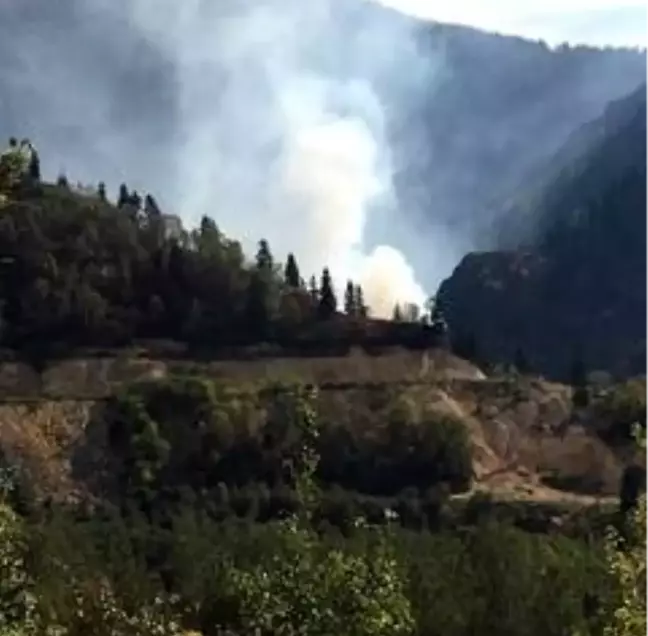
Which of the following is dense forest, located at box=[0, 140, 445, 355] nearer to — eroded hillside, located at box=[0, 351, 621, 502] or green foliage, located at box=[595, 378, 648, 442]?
eroded hillside, located at box=[0, 351, 621, 502]

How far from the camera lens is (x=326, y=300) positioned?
188250mm

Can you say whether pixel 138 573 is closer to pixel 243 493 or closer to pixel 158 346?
pixel 243 493

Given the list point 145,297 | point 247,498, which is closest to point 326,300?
point 145,297

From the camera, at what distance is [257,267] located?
636 ft

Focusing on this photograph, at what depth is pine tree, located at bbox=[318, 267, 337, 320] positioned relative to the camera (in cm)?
18588

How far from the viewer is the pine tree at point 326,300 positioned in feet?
610

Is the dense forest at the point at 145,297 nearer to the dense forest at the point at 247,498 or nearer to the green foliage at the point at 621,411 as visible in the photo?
the dense forest at the point at 247,498

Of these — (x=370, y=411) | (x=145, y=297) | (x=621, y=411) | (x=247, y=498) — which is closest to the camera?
(x=247, y=498)

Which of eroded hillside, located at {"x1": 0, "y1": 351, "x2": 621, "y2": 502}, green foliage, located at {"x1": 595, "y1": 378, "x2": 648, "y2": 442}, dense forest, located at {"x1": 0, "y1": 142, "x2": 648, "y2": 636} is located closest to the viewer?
dense forest, located at {"x1": 0, "y1": 142, "x2": 648, "y2": 636}

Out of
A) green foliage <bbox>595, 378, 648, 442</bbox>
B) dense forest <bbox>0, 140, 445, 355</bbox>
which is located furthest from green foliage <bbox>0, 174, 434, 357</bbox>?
green foliage <bbox>595, 378, 648, 442</bbox>

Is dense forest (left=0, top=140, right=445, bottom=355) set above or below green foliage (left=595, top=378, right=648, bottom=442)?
above

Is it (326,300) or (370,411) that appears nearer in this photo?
(370,411)

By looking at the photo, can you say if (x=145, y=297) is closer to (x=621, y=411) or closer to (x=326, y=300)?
(x=326, y=300)

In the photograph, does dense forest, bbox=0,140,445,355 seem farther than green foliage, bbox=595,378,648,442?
Yes
